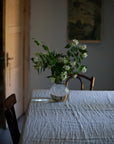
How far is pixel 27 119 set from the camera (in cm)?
176

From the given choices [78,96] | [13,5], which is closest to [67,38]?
[13,5]

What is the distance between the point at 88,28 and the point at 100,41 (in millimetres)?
273

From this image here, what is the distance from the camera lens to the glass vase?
7.06ft

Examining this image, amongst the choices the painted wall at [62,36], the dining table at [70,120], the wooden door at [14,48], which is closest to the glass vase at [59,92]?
the dining table at [70,120]

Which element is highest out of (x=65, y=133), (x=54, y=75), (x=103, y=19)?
(x=103, y=19)

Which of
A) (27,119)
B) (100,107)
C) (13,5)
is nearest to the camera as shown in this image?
(27,119)

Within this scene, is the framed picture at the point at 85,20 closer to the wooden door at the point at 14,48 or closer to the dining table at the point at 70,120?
the wooden door at the point at 14,48

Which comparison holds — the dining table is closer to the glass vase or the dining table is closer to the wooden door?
the glass vase

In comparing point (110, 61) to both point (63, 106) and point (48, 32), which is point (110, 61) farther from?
point (63, 106)

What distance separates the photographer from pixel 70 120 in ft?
5.73

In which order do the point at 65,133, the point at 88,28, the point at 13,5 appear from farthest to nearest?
1. the point at 88,28
2. the point at 13,5
3. the point at 65,133

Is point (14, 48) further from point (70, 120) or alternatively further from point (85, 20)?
point (70, 120)

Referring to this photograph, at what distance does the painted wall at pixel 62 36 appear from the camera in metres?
4.05

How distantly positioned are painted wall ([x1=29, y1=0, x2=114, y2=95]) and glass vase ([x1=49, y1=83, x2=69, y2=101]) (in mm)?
1951
